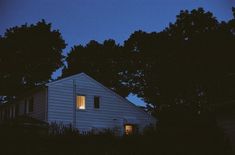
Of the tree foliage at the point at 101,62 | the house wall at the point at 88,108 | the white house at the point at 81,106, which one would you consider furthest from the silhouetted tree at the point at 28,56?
the house wall at the point at 88,108

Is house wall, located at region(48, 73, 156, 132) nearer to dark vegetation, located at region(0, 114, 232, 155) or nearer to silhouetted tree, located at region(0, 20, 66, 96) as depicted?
dark vegetation, located at region(0, 114, 232, 155)

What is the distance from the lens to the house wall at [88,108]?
3167 cm

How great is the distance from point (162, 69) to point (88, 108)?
54.9 ft

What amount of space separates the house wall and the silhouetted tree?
2202 cm

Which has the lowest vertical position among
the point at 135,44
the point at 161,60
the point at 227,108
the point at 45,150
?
the point at 45,150

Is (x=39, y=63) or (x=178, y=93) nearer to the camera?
(x=178, y=93)

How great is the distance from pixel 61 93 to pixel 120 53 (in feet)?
90.9

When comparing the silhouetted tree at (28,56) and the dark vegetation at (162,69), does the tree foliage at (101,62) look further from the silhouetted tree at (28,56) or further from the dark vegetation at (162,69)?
the silhouetted tree at (28,56)

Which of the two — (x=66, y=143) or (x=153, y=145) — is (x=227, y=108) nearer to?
(x=153, y=145)

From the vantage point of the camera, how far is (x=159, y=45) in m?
51.3

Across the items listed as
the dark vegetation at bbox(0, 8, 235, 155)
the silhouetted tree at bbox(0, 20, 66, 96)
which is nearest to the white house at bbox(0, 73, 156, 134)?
the dark vegetation at bbox(0, 8, 235, 155)

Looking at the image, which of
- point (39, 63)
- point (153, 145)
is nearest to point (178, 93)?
point (39, 63)

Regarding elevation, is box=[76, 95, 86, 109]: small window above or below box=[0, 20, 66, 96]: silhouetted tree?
below

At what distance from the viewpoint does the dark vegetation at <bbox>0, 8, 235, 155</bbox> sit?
17.0 m
